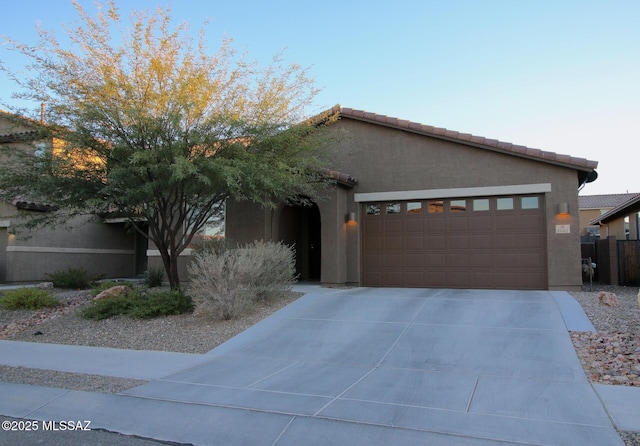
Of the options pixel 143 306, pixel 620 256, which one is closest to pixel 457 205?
pixel 620 256

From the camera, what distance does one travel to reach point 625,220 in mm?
23594

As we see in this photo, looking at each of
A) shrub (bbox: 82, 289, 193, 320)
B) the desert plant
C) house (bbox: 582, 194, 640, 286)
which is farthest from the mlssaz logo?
house (bbox: 582, 194, 640, 286)

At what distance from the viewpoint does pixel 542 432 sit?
16.7 feet

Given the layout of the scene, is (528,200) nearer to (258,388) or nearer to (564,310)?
(564,310)

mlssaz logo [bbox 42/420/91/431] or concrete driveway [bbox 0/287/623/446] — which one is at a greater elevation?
concrete driveway [bbox 0/287/623/446]

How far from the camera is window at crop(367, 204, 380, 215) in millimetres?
16344

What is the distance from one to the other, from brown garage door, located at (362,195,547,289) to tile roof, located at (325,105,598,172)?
126 cm

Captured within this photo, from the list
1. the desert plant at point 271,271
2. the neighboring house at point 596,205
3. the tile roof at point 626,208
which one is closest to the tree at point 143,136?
the desert plant at point 271,271

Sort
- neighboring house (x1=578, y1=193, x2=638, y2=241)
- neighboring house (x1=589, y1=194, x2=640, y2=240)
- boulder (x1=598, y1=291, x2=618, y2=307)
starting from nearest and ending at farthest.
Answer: boulder (x1=598, y1=291, x2=618, y2=307)
neighboring house (x1=589, y1=194, x2=640, y2=240)
neighboring house (x1=578, y1=193, x2=638, y2=241)

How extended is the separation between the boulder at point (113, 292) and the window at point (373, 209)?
783 cm

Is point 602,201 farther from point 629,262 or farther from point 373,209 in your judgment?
point 373,209

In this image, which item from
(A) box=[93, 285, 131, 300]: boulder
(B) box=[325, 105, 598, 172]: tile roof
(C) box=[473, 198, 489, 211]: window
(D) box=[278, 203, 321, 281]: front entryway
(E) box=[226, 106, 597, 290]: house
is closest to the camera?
(A) box=[93, 285, 131, 300]: boulder

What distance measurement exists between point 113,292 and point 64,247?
11341 mm

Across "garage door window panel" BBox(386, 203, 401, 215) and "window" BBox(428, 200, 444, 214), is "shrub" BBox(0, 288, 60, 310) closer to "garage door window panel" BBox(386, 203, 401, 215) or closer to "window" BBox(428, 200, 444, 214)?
"garage door window panel" BBox(386, 203, 401, 215)
